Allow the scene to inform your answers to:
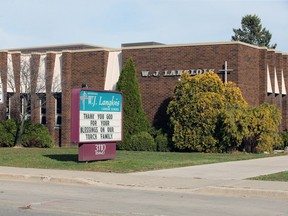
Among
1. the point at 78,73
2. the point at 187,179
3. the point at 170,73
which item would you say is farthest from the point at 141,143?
the point at 187,179

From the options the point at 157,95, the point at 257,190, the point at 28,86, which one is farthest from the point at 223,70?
the point at 257,190

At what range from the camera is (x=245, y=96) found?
109 feet

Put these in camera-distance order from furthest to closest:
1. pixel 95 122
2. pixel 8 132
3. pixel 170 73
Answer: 1. pixel 8 132
2. pixel 170 73
3. pixel 95 122

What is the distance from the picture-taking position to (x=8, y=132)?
35.4 meters

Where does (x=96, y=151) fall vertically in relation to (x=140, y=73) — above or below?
below

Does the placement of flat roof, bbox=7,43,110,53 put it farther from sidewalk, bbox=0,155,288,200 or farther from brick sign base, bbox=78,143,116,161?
sidewalk, bbox=0,155,288,200

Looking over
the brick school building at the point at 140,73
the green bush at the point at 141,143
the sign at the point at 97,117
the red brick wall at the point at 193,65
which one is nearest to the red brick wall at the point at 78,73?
the brick school building at the point at 140,73

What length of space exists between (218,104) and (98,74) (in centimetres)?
865

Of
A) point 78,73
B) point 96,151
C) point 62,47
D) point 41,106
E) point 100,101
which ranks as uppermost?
point 62,47

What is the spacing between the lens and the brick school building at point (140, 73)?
108 ft

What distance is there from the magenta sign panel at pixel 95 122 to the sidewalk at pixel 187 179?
2166 mm

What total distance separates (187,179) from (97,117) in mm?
6031

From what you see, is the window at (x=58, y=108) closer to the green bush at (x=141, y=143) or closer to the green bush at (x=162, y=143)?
the green bush at (x=141, y=143)

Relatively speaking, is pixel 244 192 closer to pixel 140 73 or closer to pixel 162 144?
pixel 162 144
